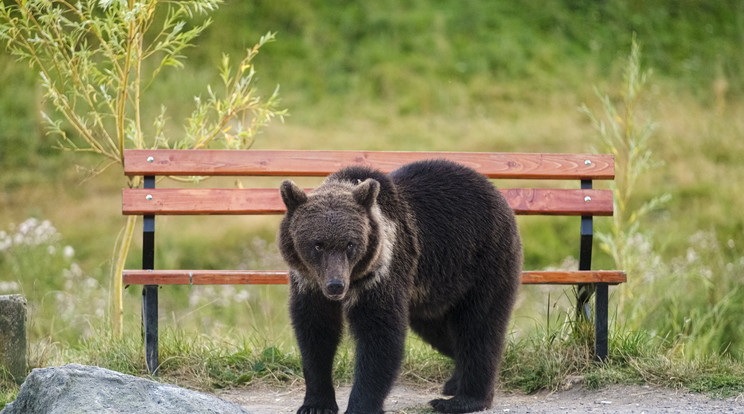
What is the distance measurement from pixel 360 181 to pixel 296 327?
0.80 metres

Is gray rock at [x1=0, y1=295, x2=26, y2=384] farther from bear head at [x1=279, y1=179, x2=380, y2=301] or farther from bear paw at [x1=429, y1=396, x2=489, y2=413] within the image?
bear paw at [x1=429, y1=396, x2=489, y2=413]

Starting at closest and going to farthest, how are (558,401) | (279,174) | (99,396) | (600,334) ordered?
(99,396), (558,401), (600,334), (279,174)

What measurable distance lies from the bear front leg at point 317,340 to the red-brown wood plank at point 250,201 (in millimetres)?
1225

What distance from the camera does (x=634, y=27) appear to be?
664 inches

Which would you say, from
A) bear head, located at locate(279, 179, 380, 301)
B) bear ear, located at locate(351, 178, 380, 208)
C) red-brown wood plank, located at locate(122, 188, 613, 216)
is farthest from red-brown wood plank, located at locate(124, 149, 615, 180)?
bear ear, located at locate(351, 178, 380, 208)

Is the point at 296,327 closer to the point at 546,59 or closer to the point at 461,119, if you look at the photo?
the point at 461,119

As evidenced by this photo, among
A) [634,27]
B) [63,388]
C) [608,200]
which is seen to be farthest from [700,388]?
[634,27]

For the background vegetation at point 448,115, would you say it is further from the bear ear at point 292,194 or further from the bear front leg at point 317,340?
the bear ear at point 292,194

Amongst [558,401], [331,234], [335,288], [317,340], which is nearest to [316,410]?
[317,340]

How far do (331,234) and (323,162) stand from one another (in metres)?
1.63

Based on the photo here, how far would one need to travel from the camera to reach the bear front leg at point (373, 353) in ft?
14.4

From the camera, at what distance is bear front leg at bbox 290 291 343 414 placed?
4.50 m

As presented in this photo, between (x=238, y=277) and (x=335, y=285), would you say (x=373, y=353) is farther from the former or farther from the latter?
(x=238, y=277)

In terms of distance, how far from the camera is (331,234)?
4.15 metres
